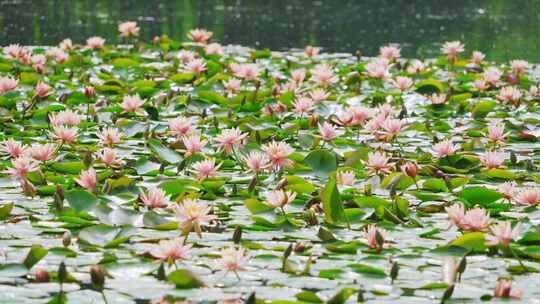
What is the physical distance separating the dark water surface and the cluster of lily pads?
173 inches

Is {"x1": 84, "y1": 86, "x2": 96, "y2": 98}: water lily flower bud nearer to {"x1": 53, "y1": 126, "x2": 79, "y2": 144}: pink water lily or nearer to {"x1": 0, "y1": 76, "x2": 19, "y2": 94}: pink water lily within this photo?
{"x1": 0, "y1": 76, "x2": 19, "y2": 94}: pink water lily

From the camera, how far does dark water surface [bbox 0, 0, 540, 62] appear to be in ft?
38.2

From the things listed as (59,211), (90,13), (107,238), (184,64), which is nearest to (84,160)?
(59,211)

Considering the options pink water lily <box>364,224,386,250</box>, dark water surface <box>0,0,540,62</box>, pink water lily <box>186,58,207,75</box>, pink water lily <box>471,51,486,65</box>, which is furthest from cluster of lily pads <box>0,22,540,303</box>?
dark water surface <box>0,0,540,62</box>

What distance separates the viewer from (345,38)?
12391 mm

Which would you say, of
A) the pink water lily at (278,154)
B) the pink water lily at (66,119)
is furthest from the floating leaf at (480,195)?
the pink water lily at (66,119)

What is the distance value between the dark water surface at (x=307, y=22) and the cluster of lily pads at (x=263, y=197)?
14.4ft

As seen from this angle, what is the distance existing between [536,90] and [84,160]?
3.93 metres

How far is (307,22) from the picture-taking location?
1442cm

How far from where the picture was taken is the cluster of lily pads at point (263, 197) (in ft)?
10.5

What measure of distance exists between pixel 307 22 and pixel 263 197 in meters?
10.3

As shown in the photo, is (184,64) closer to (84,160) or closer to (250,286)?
(84,160)

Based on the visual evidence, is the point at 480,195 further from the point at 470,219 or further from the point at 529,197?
the point at 470,219

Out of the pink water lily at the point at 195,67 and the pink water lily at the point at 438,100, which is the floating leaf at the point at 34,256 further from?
the pink water lily at the point at 195,67
